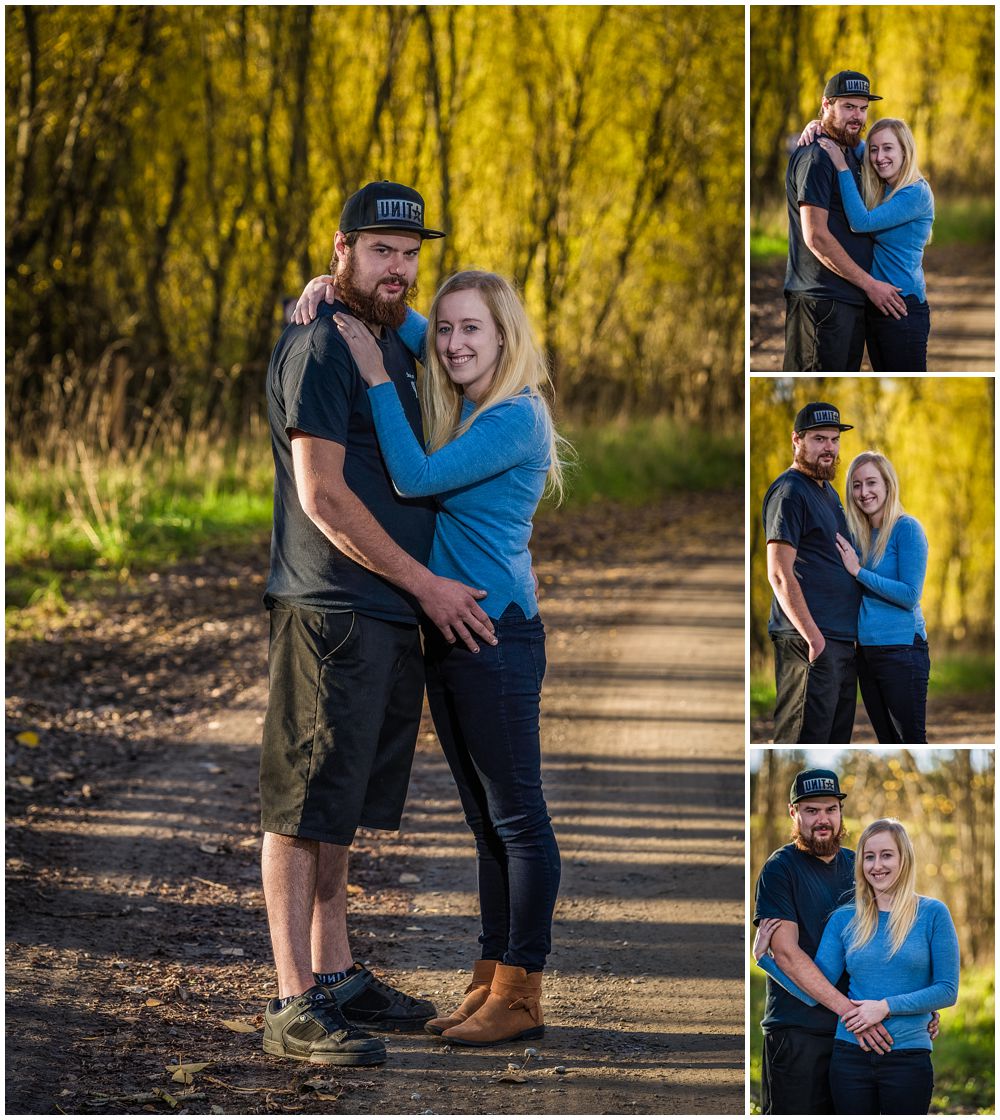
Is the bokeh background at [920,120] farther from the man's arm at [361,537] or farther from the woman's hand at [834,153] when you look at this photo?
the man's arm at [361,537]

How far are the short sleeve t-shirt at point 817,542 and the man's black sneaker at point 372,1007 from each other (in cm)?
162

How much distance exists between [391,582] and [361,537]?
0.17 meters

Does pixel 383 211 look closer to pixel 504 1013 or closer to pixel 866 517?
pixel 866 517

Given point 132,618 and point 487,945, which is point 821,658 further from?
point 132,618

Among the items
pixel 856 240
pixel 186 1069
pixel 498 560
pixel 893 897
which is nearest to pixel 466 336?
pixel 498 560

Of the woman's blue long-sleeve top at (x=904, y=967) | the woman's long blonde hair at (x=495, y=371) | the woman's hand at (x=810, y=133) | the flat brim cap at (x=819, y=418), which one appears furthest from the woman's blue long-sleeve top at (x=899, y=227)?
the woman's blue long-sleeve top at (x=904, y=967)

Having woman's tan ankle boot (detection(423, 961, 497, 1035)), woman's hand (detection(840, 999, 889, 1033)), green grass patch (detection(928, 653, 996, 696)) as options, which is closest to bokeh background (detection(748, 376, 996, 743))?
green grass patch (detection(928, 653, 996, 696))

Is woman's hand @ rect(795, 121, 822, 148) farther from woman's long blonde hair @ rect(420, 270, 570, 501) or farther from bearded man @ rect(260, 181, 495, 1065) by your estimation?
bearded man @ rect(260, 181, 495, 1065)

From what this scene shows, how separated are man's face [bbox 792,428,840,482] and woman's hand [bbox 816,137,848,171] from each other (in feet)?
2.43

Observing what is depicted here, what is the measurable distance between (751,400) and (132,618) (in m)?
6.20

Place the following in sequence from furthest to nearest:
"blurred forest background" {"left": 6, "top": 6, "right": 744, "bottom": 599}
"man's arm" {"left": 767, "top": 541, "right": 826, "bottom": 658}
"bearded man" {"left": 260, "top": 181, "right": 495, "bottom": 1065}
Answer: "blurred forest background" {"left": 6, "top": 6, "right": 744, "bottom": 599} < "bearded man" {"left": 260, "top": 181, "right": 495, "bottom": 1065} < "man's arm" {"left": 767, "top": 541, "right": 826, "bottom": 658}

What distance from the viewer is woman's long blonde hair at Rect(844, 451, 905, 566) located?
353cm

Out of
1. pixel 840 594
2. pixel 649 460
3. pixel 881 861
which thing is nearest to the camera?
pixel 881 861

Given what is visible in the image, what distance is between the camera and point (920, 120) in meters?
3.86
